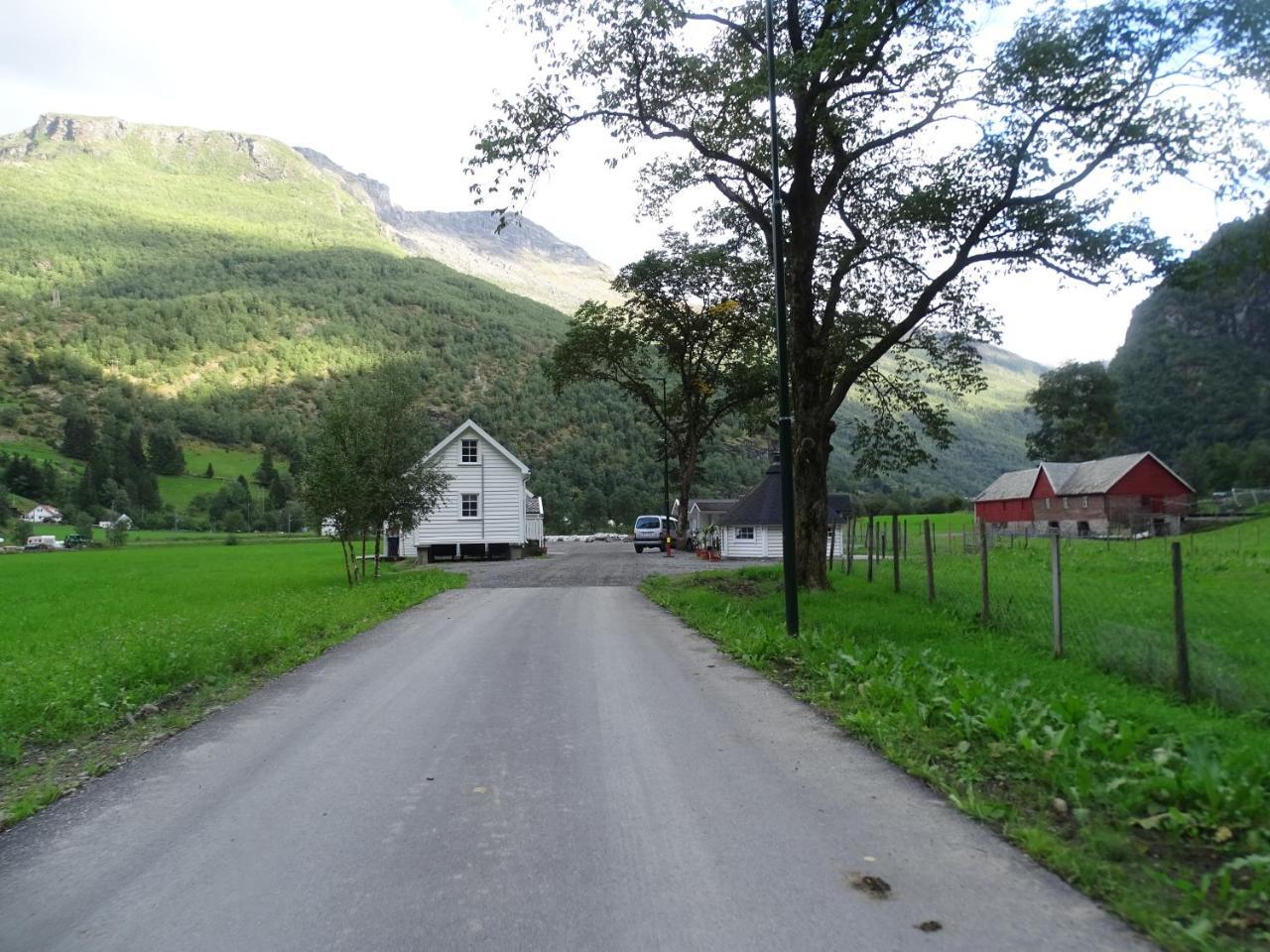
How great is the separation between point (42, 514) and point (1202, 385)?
411ft

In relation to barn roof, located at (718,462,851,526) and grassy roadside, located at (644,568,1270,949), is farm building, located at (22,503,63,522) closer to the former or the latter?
barn roof, located at (718,462,851,526)

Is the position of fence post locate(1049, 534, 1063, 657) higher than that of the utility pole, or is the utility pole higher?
the utility pole

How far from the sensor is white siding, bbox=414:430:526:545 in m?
44.9

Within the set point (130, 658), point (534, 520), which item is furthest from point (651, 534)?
point (130, 658)

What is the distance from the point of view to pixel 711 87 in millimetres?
17500

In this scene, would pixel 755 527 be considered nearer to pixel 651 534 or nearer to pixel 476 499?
pixel 651 534

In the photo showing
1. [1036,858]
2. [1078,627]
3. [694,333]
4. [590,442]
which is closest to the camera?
[1036,858]

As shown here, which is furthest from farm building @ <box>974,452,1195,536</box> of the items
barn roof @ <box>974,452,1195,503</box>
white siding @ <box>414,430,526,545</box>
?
white siding @ <box>414,430,526,545</box>

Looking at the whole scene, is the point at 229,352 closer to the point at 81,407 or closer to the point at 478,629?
the point at 81,407

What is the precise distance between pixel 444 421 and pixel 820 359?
89.4 m

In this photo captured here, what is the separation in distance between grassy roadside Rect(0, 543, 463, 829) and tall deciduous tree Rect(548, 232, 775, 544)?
19.6 meters

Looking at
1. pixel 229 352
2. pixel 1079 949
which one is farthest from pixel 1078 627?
pixel 229 352

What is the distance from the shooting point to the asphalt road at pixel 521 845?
365cm

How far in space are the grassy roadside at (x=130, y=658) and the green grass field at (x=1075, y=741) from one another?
6094 mm
